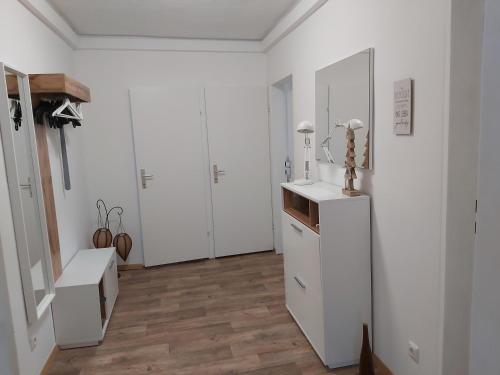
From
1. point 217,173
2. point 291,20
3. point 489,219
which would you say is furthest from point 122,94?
point 489,219

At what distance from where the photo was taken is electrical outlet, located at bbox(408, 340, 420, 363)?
1.91 meters

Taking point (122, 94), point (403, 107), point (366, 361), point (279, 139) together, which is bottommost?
point (366, 361)

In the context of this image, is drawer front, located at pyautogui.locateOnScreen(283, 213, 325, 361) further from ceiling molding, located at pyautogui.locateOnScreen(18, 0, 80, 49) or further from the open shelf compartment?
ceiling molding, located at pyautogui.locateOnScreen(18, 0, 80, 49)

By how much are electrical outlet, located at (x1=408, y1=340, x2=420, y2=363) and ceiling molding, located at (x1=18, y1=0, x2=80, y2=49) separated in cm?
317

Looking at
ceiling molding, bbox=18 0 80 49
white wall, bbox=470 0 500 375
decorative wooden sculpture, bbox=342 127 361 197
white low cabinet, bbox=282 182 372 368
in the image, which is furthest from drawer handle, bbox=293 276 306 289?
ceiling molding, bbox=18 0 80 49

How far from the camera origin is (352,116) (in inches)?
93.8

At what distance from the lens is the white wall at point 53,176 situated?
78.7 inches

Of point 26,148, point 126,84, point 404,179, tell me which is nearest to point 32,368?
point 26,148

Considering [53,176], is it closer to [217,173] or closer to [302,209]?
[217,173]

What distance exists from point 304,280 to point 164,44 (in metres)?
2.93

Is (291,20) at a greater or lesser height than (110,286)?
greater

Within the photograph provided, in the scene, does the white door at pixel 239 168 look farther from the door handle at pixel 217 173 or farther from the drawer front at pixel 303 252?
the drawer front at pixel 303 252

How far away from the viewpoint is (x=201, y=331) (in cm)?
280

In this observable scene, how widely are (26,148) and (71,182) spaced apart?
4.02 feet
